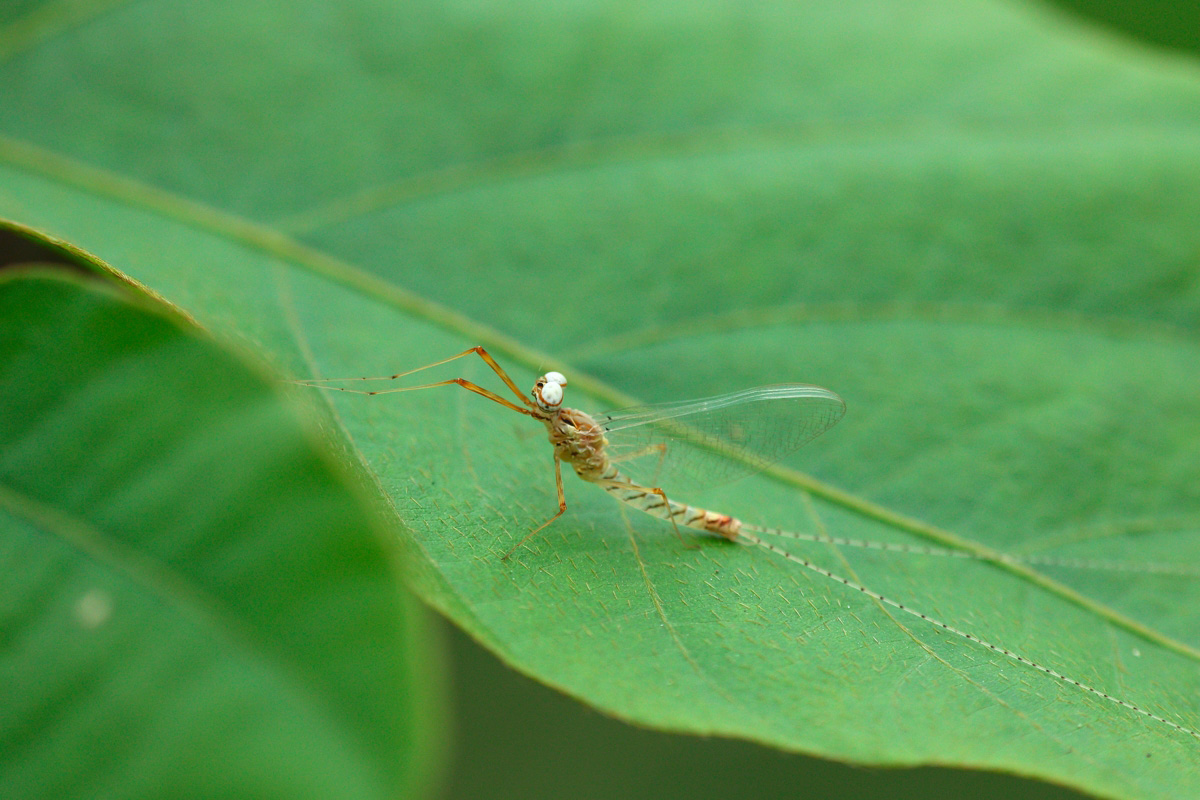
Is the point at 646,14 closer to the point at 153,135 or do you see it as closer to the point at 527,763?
the point at 153,135

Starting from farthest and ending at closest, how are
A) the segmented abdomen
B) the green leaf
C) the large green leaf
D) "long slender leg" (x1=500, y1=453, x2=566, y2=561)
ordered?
the segmented abdomen
"long slender leg" (x1=500, y1=453, x2=566, y2=561)
the large green leaf
the green leaf

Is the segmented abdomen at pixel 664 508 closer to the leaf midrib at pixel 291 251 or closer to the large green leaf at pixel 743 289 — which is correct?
the large green leaf at pixel 743 289

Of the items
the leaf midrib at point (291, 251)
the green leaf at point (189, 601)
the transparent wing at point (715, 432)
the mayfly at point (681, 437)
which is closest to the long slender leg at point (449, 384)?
the mayfly at point (681, 437)

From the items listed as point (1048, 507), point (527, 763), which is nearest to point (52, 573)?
point (1048, 507)

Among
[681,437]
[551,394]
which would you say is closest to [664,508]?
[681,437]

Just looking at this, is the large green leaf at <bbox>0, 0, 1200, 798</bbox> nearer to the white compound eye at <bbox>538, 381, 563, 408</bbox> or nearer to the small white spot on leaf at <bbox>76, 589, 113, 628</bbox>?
the white compound eye at <bbox>538, 381, 563, 408</bbox>

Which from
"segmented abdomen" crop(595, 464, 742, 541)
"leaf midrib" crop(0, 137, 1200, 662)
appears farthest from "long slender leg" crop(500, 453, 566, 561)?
"leaf midrib" crop(0, 137, 1200, 662)
